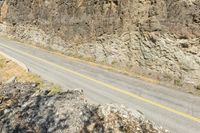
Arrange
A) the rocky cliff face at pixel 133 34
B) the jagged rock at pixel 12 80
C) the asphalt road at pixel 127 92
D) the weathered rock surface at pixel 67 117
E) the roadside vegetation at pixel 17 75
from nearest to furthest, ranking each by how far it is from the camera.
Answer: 1. the weathered rock surface at pixel 67 117
2. the asphalt road at pixel 127 92
3. the roadside vegetation at pixel 17 75
4. the rocky cliff face at pixel 133 34
5. the jagged rock at pixel 12 80

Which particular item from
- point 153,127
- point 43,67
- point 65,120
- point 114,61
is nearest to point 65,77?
point 43,67

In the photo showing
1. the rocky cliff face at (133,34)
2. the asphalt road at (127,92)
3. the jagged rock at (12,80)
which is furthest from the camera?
the jagged rock at (12,80)

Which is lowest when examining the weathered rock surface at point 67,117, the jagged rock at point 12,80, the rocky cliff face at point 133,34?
the jagged rock at point 12,80

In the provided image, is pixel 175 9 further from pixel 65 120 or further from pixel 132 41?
pixel 65 120

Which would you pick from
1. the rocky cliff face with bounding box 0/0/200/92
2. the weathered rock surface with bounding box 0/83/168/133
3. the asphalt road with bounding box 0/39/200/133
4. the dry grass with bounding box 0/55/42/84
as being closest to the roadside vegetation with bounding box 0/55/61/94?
the dry grass with bounding box 0/55/42/84

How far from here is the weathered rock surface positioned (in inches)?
487

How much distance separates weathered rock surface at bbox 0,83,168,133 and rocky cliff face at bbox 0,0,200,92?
8.64 m

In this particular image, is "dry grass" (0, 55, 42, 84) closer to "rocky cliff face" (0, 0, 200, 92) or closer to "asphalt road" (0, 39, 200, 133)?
"asphalt road" (0, 39, 200, 133)

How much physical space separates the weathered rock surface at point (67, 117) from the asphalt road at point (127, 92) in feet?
5.08

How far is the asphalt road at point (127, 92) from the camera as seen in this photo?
546 inches

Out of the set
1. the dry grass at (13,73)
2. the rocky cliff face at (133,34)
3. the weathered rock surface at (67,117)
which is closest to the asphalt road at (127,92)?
the dry grass at (13,73)

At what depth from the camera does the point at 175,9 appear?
21656 mm

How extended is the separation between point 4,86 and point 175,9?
1568cm

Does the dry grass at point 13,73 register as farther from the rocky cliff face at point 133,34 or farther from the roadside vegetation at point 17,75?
the rocky cliff face at point 133,34
